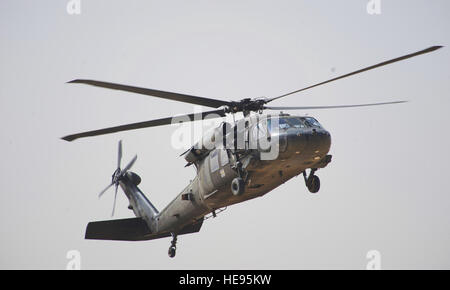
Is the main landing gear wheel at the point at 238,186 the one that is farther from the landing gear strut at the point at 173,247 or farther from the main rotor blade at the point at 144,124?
the landing gear strut at the point at 173,247

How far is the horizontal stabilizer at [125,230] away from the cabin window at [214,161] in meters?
4.77

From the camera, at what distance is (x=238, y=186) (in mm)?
15938

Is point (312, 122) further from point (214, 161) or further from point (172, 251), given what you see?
point (172, 251)

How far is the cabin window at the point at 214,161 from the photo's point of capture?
57.4 feet

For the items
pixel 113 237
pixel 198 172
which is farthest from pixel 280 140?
pixel 113 237

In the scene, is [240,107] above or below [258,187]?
above

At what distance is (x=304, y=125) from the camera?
15.5m

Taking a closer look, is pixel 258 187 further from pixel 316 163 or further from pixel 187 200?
pixel 187 200

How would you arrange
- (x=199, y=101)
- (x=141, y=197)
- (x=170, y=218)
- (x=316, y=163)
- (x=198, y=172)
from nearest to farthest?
(x=199, y=101)
(x=316, y=163)
(x=198, y=172)
(x=170, y=218)
(x=141, y=197)

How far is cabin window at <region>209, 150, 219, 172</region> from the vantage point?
17.5 metres

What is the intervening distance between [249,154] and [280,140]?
55.3 inches

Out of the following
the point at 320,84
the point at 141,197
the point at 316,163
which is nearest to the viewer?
the point at 320,84

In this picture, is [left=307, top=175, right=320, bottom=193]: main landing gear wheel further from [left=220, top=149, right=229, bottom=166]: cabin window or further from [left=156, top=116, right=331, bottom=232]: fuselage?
[left=220, top=149, right=229, bottom=166]: cabin window

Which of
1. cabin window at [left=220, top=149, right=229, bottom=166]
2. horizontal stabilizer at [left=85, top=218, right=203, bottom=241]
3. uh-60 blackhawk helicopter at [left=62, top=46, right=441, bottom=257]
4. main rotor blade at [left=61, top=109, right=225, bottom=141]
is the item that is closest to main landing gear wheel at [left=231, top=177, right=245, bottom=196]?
uh-60 blackhawk helicopter at [left=62, top=46, right=441, bottom=257]
